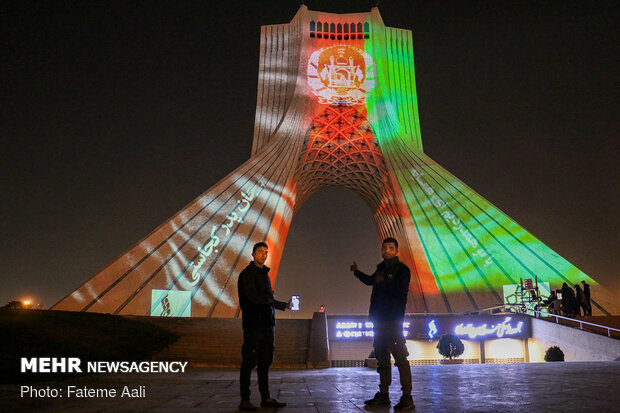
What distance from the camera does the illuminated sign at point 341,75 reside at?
66.2ft

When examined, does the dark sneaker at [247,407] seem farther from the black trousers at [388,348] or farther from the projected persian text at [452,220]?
the projected persian text at [452,220]

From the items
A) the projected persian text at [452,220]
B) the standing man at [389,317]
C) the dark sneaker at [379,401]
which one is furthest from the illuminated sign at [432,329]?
the dark sneaker at [379,401]

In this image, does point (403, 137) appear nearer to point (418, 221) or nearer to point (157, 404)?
point (418, 221)

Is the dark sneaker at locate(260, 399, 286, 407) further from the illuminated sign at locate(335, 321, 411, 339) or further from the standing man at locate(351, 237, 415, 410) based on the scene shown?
the illuminated sign at locate(335, 321, 411, 339)

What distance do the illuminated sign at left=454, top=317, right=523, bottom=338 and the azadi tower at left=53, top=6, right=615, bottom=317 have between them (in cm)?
153

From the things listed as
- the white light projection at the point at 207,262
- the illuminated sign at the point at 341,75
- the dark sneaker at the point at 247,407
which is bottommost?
the dark sneaker at the point at 247,407

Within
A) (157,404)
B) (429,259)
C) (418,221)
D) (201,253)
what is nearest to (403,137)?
(418,221)

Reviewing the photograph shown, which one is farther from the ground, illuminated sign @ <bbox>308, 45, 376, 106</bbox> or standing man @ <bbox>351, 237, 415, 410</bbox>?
illuminated sign @ <bbox>308, 45, 376, 106</bbox>

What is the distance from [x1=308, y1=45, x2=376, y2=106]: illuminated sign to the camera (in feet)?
66.2

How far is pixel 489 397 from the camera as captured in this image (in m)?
2.84

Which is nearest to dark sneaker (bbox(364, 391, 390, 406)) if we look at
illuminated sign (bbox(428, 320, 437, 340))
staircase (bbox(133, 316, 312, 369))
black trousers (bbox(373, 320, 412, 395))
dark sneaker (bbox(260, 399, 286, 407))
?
black trousers (bbox(373, 320, 412, 395))

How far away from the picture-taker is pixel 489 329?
38.8 ft

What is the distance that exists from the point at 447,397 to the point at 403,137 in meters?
17.5

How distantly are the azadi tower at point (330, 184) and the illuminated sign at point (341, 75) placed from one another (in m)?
0.05
